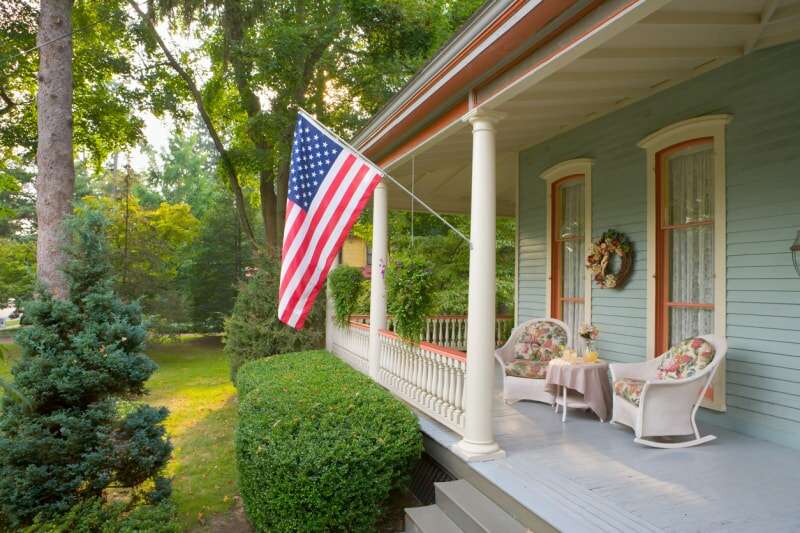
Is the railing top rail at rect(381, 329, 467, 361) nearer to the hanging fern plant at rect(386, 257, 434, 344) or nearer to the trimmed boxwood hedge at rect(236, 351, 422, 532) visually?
the hanging fern plant at rect(386, 257, 434, 344)

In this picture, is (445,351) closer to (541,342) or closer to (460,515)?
(460,515)

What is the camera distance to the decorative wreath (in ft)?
17.1

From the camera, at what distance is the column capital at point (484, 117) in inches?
154

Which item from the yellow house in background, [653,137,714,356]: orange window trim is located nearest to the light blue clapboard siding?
[653,137,714,356]: orange window trim

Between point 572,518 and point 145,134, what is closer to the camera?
point 572,518

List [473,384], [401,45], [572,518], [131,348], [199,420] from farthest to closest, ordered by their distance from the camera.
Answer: [401,45] → [199,420] → [131,348] → [473,384] → [572,518]

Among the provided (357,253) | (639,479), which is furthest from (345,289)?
(357,253)

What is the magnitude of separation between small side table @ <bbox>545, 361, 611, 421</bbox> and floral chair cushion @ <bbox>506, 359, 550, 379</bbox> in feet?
1.38

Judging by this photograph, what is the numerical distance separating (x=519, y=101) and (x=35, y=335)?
14.5ft

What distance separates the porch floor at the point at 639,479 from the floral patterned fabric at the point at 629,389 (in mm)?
352

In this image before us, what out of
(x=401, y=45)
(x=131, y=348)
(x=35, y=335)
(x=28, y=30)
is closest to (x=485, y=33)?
(x=131, y=348)

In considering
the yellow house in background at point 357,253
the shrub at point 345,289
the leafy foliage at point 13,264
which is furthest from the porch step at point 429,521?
the yellow house in background at point 357,253

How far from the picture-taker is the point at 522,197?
7324 mm

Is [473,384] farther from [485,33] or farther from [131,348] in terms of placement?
[131,348]
